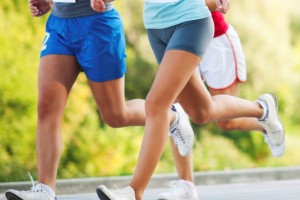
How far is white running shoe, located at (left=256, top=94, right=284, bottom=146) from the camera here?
26.2 feet

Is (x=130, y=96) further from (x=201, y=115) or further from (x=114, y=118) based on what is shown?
(x=201, y=115)

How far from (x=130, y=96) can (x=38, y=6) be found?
31.9 ft

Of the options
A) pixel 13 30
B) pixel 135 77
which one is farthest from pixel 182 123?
pixel 135 77

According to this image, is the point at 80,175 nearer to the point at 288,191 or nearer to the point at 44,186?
the point at 288,191

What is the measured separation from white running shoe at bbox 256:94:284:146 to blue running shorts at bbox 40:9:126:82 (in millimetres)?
1657

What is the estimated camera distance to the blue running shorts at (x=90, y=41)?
6605 mm

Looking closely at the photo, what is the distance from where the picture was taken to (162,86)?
5.93 metres

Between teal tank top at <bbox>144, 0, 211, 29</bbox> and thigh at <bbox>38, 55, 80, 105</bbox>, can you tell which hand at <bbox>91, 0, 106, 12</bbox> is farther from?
thigh at <bbox>38, 55, 80, 105</bbox>

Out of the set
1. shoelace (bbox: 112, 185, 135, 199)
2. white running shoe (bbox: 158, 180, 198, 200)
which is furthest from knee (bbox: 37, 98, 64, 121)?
white running shoe (bbox: 158, 180, 198, 200)

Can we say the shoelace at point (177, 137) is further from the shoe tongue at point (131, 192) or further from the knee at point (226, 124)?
the shoe tongue at point (131, 192)

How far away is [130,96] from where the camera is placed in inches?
655

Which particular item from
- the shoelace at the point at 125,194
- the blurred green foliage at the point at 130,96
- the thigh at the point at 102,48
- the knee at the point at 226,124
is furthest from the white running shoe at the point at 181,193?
the blurred green foliage at the point at 130,96

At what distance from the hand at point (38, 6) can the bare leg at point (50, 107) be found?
44 cm

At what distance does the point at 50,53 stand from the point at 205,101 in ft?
3.45
